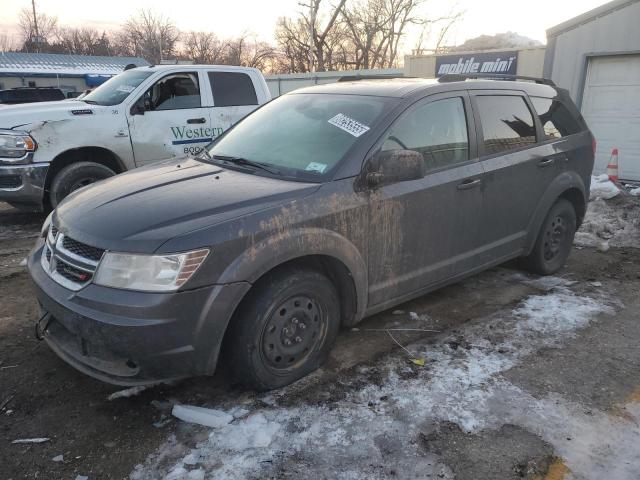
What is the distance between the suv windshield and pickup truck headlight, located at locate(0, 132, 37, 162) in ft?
10.2

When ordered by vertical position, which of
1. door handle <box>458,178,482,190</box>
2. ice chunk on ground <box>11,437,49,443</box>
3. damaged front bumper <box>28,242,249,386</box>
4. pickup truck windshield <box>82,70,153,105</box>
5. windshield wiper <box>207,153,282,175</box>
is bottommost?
ice chunk on ground <box>11,437,49,443</box>

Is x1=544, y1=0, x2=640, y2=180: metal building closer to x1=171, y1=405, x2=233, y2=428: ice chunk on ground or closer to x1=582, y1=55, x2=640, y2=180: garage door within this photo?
x1=582, y1=55, x2=640, y2=180: garage door

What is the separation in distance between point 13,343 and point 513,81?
449 cm

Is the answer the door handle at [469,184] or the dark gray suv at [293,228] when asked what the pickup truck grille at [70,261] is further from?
the door handle at [469,184]

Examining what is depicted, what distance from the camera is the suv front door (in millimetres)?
3293

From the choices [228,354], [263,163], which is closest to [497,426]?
[228,354]

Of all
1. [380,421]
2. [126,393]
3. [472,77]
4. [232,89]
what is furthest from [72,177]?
[380,421]

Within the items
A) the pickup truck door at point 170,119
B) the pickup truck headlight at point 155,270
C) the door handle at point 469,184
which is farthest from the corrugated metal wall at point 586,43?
the pickup truck headlight at point 155,270

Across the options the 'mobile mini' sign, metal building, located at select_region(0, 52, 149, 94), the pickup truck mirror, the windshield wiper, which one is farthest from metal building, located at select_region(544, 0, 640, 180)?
metal building, located at select_region(0, 52, 149, 94)

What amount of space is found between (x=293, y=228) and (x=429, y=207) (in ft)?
3.77

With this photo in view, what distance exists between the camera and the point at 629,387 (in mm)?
3113

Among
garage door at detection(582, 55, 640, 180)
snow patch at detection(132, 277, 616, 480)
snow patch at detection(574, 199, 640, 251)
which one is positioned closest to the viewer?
snow patch at detection(132, 277, 616, 480)

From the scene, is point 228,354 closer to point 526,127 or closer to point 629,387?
point 629,387

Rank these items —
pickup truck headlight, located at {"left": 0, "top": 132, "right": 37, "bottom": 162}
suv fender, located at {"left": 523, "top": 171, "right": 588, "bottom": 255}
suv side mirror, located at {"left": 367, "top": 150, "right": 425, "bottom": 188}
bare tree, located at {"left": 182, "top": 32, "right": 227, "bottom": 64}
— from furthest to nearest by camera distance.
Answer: bare tree, located at {"left": 182, "top": 32, "right": 227, "bottom": 64}, pickup truck headlight, located at {"left": 0, "top": 132, "right": 37, "bottom": 162}, suv fender, located at {"left": 523, "top": 171, "right": 588, "bottom": 255}, suv side mirror, located at {"left": 367, "top": 150, "right": 425, "bottom": 188}
